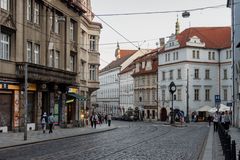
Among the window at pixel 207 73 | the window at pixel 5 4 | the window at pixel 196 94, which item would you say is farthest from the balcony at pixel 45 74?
the window at pixel 207 73

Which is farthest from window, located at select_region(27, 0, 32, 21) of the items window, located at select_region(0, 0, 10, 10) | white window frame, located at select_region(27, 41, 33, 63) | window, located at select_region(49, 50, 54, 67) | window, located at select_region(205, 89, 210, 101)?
window, located at select_region(205, 89, 210, 101)

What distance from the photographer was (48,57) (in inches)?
1683

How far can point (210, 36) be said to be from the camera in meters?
92.3

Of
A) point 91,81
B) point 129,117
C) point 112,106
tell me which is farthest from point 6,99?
point 112,106

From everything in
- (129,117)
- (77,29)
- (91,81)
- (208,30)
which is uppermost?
(208,30)

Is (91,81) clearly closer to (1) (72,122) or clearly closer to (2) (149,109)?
(1) (72,122)

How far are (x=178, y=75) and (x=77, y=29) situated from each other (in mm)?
41659

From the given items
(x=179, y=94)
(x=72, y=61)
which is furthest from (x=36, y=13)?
(x=179, y=94)

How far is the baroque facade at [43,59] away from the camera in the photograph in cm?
3552

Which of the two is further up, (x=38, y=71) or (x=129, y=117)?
(x=38, y=71)

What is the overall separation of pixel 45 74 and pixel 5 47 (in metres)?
5.12

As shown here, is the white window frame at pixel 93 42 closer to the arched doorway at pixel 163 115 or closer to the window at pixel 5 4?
the window at pixel 5 4

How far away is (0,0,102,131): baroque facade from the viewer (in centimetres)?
3552

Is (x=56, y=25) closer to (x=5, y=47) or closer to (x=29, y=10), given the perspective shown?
(x=29, y=10)
